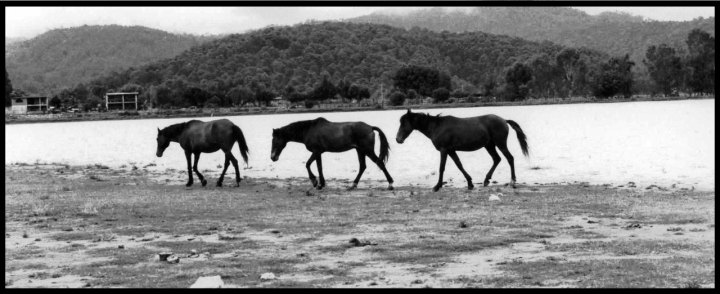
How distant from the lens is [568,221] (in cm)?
1249

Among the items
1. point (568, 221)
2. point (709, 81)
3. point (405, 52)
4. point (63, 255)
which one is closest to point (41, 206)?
point (63, 255)

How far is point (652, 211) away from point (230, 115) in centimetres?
10653

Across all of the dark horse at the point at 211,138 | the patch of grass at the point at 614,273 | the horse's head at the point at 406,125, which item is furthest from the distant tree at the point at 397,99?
the patch of grass at the point at 614,273

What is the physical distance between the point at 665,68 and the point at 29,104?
106317 millimetres

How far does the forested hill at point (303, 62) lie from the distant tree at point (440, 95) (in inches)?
965

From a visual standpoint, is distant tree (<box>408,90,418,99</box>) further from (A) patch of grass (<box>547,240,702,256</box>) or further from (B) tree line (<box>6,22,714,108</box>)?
(A) patch of grass (<box>547,240,702,256</box>)

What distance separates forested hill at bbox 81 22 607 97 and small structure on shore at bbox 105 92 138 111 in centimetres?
684

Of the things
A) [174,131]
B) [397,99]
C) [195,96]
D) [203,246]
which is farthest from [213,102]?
[203,246]

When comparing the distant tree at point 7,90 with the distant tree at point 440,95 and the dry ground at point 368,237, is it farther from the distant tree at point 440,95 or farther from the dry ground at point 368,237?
the dry ground at point 368,237

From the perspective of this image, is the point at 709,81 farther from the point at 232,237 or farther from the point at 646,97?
the point at 232,237

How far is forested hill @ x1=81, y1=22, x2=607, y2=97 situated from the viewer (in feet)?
534

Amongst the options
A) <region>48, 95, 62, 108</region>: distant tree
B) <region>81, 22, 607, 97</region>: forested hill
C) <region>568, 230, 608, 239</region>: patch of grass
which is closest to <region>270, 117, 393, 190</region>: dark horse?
<region>568, 230, 608, 239</region>: patch of grass

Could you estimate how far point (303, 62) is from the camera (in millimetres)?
172375

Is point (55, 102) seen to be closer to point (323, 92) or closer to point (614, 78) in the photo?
point (323, 92)
